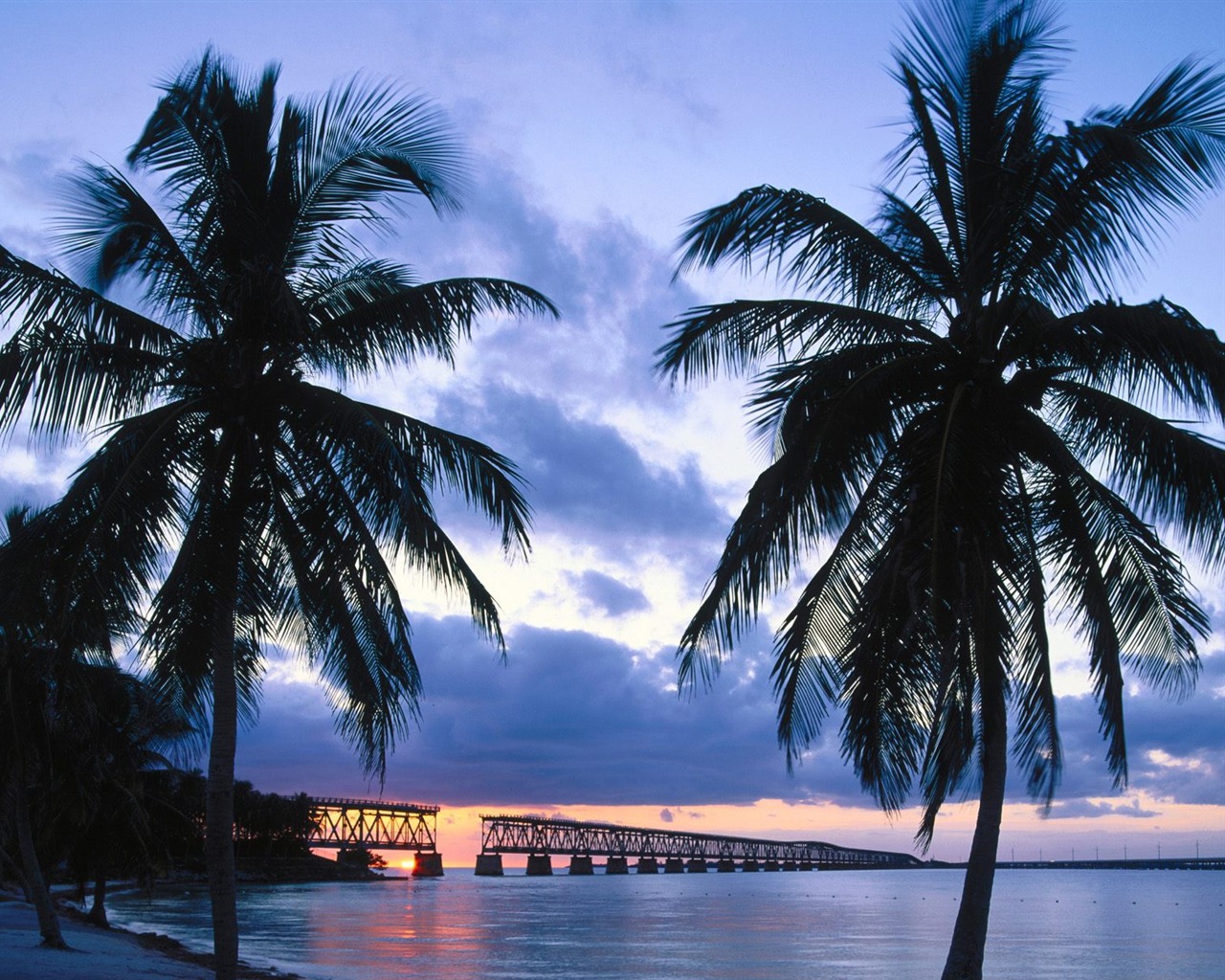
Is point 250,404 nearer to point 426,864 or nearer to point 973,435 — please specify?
point 973,435

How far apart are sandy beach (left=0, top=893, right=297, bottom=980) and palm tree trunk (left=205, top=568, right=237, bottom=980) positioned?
1098 centimetres

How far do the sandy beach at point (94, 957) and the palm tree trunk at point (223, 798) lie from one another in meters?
11.0

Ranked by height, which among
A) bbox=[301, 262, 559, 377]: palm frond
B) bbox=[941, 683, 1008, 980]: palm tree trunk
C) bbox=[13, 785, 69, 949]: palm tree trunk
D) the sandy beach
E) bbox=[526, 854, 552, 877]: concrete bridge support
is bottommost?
bbox=[526, 854, 552, 877]: concrete bridge support

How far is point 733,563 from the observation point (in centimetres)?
1112

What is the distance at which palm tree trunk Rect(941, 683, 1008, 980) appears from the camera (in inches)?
407

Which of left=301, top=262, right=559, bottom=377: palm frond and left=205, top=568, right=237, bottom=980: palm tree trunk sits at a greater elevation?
left=301, top=262, right=559, bottom=377: palm frond

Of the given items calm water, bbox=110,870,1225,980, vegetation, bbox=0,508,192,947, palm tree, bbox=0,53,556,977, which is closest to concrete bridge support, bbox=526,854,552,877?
calm water, bbox=110,870,1225,980

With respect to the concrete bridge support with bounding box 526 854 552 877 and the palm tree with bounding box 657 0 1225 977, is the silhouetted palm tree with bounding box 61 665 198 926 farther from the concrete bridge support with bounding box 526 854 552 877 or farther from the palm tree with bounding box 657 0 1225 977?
the concrete bridge support with bounding box 526 854 552 877

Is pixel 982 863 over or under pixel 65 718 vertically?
under

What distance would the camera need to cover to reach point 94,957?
972 inches

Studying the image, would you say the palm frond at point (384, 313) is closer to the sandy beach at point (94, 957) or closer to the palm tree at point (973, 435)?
the palm tree at point (973, 435)

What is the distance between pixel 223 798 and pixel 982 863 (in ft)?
23.6

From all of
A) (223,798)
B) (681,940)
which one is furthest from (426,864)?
(223,798)

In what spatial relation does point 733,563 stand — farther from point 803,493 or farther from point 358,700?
point 358,700
